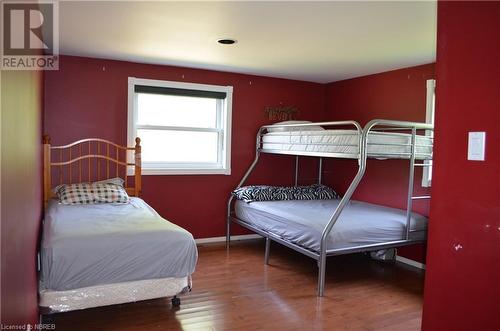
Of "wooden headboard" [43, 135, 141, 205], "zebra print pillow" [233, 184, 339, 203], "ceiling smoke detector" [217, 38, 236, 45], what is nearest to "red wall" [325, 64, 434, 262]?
"zebra print pillow" [233, 184, 339, 203]

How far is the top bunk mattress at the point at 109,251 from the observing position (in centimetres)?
246

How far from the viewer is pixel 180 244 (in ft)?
9.17

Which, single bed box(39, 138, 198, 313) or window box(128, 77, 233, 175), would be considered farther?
window box(128, 77, 233, 175)

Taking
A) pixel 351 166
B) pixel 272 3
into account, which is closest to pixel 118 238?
pixel 272 3

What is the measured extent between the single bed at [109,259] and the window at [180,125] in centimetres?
147

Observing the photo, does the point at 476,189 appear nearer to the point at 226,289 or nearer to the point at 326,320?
the point at 326,320

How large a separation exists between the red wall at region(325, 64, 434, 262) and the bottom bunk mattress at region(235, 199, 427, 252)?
0.28 m

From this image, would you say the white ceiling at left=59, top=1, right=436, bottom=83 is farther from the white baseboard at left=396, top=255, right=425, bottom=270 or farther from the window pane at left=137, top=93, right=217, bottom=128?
the white baseboard at left=396, top=255, right=425, bottom=270

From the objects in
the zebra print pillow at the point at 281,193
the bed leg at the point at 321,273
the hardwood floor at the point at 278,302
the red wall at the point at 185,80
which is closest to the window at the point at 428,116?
the hardwood floor at the point at 278,302

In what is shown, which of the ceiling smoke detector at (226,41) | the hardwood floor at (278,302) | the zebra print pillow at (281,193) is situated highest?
the ceiling smoke detector at (226,41)

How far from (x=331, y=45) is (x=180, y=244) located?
2100mm

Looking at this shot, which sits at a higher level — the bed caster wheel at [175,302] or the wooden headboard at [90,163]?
the wooden headboard at [90,163]

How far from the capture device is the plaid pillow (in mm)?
3744

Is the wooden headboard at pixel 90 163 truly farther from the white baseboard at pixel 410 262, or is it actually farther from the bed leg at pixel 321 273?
Answer: the white baseboard at pixel 410 262
